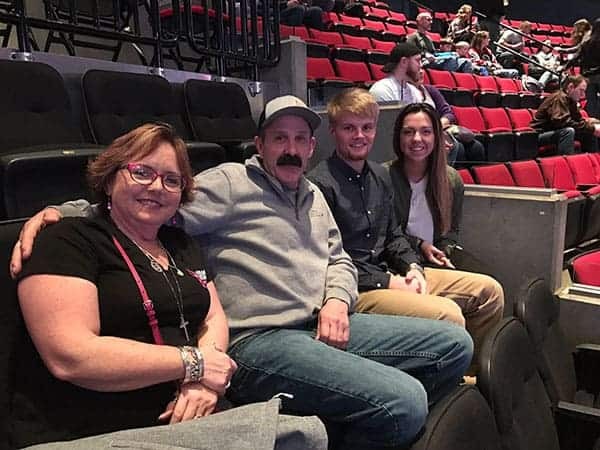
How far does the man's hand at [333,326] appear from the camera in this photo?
1112mm

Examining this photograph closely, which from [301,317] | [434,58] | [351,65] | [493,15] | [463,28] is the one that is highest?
[493,15]

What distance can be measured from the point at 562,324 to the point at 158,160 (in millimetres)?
1585

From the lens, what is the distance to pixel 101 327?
32.0 inches

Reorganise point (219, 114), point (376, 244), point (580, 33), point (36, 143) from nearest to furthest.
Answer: point (36, 143), point (376, 244), point (219, 114), point (580, 33)

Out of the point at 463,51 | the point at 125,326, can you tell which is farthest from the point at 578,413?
the point at 463,51

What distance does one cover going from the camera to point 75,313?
0.76m

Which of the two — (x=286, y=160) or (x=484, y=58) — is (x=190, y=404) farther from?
(x=484, y=58)

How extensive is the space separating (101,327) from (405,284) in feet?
2.91

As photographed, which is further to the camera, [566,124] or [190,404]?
[566,124]

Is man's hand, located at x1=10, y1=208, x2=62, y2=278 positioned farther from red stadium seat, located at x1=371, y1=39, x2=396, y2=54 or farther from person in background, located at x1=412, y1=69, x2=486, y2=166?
red stadium seat, located at x1=371, y1=39, x2=396, y2=54

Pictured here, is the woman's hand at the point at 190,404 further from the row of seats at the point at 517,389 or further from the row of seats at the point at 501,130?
the row of seats at the point at 501,130

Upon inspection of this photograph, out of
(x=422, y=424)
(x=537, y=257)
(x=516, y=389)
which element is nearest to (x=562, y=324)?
(x=537, y=257)

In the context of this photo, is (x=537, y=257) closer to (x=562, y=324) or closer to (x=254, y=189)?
(x=562, y=324)

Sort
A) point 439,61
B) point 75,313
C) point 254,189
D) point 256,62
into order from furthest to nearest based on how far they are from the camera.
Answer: point 439,61 → point 256,62 → point 254,189 → point 75,313
